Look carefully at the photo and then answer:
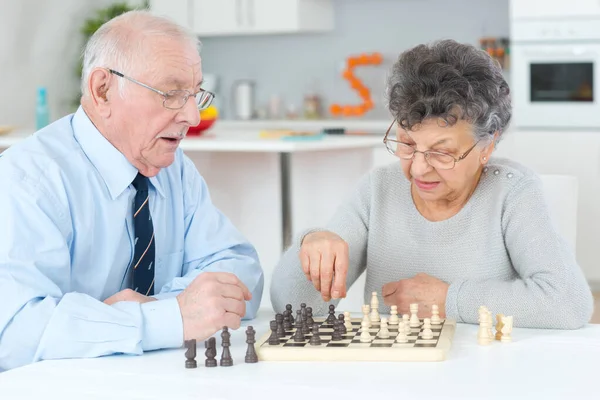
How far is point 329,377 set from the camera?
1500 mm

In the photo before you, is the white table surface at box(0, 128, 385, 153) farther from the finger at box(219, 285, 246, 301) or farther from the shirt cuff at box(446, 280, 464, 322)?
the finger at box(219, 285, 246, 301)

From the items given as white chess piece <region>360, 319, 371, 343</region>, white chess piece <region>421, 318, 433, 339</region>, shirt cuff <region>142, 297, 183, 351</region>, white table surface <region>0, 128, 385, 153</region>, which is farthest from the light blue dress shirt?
white table surface <region>0, 128, 385, 153</region>

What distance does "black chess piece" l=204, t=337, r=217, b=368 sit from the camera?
5.18 feet

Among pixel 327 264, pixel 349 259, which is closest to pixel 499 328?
pixel 327 264

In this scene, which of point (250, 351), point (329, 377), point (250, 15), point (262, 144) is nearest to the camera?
point (329, 377)

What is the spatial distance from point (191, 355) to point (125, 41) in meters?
0.71

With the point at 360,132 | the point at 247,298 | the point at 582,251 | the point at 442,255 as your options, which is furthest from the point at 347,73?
the point at 247,298

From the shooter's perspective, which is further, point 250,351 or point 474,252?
point 474,252

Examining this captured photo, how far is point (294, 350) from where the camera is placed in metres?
1.61

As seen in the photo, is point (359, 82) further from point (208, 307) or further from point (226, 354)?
point (226, 354)

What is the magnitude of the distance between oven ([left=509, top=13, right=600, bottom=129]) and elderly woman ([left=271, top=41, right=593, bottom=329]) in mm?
3039

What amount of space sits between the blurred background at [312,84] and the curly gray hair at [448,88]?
202 cm

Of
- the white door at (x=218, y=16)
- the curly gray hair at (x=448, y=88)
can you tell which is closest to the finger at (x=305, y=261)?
the curly gray hair at (x=448, y=88)

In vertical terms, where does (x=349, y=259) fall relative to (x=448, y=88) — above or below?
below
